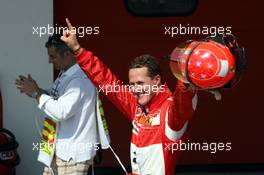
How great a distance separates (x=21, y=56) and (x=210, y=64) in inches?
120

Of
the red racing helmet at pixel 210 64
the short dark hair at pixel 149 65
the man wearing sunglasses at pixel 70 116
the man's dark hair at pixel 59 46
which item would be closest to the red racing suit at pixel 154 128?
the short dark hair at pixel 149 65

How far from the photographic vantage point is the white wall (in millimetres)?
5996

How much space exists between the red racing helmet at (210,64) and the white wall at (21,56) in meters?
2.85

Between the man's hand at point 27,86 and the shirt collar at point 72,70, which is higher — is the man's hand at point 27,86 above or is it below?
below

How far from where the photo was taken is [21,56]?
6.03 metres

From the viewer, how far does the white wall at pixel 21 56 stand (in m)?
6.00

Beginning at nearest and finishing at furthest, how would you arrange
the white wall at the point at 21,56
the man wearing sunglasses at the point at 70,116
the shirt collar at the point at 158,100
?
1. the shirt collar at the point at 158,100
2. the man wearing sunglasses at the point at 70,116
3. the white wall at the point at 21,56

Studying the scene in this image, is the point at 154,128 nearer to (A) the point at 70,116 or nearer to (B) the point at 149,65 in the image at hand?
(B) the point at 149,65

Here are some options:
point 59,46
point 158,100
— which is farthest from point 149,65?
point 59,46

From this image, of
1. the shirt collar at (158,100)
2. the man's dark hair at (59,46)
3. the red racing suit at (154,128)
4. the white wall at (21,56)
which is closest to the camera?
the red racing suit at (154,128)

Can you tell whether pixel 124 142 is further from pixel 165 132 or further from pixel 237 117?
pixel 165 132

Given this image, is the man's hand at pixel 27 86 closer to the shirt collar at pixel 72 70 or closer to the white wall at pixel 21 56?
the shirt collar at pixel 72 70

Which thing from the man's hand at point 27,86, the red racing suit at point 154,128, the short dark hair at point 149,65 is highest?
the short dark hair at point 149,65

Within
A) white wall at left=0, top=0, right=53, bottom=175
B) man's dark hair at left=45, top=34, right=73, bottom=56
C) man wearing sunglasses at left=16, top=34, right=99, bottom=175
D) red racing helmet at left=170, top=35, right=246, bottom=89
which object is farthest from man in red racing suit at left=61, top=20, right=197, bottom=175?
white wall at left=0, top=0, right=53, bottom=175
